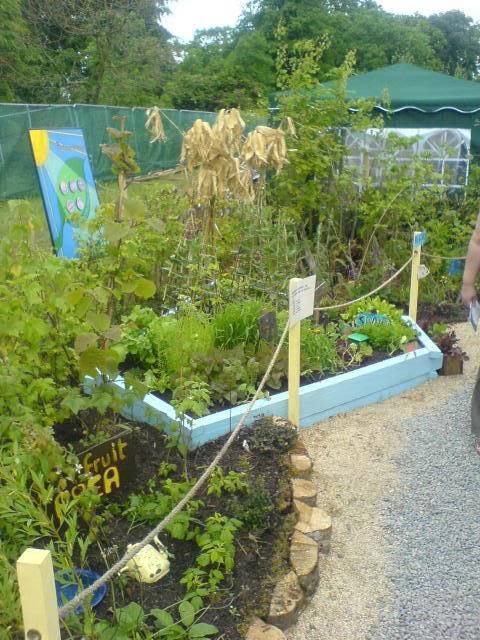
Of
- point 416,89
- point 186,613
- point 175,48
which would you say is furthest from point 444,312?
point 175,48

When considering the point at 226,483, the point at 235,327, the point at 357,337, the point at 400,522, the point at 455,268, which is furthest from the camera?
the point at 455,268

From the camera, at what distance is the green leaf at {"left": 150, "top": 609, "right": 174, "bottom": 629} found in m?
2.27

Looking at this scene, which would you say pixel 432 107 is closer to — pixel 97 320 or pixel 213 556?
pixel 97 320

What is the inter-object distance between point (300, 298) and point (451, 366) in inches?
83.8

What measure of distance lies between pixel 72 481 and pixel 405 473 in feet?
6.70

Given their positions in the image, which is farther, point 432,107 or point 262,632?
point 432,107

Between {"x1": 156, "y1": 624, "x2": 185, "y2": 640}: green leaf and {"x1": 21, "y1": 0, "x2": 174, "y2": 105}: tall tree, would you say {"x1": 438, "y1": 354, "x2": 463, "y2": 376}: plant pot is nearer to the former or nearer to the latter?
{"x1": 156, "y1": 624, "x2": 185, "y2": 640}: green leaf

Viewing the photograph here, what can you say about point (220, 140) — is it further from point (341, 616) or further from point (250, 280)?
point (341, 616)

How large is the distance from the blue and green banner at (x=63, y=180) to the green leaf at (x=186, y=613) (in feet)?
13.4

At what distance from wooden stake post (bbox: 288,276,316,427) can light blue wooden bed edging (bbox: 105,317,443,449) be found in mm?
206

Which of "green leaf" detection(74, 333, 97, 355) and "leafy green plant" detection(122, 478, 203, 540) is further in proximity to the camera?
"leafy green plant" detection(122, 478, 203, 540)

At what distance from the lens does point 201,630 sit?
2.27m

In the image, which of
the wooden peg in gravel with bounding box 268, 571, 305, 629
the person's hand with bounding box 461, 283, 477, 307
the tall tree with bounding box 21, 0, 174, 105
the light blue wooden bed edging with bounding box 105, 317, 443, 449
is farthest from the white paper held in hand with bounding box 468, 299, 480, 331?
the tall tree with bounding box 21, 0, 174, 105

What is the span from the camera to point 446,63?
43781 mm
